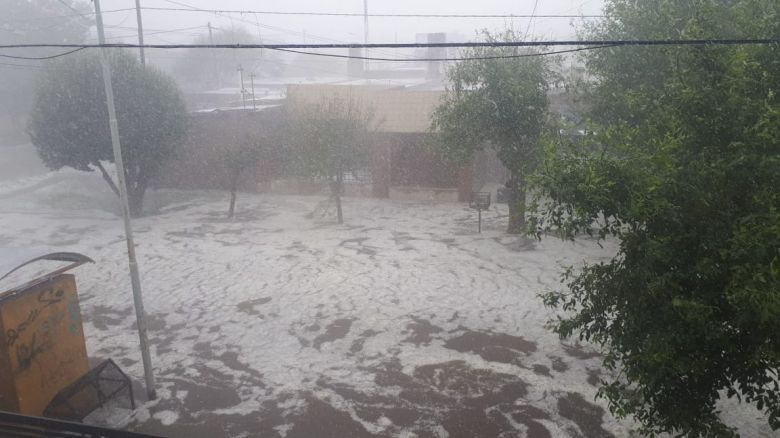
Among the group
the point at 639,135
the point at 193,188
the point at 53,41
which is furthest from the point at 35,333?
the point at 53,41

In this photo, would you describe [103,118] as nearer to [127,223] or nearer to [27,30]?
[127,223]

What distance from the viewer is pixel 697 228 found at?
5.44 metres

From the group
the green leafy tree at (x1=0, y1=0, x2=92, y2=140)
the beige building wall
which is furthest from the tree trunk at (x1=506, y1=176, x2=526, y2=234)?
the green leafy tree at (x1=0, y1=0, x2=92, y2=140)

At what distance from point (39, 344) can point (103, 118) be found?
15.3 meters

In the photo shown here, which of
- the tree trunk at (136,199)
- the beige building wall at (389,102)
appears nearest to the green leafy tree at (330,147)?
the beige building wall at (389,102)

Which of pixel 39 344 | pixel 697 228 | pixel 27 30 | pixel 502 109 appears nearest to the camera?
pixel 697 228

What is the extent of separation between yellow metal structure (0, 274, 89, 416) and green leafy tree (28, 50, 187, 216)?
1404cm

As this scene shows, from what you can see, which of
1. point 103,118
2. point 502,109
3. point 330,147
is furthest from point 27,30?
point 502,109

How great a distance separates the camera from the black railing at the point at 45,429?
231 inches

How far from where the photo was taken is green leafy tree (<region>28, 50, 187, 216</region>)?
2136 cm

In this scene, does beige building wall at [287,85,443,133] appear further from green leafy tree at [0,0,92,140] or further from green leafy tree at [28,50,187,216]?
green leafy tree at [0,0,92,140]

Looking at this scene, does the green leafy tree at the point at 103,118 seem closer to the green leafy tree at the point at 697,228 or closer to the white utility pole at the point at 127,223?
the white utility pole at the point at 127,223

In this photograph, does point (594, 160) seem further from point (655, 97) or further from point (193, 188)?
point (193, 188)

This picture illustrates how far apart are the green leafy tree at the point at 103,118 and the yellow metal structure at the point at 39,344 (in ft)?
46.1
